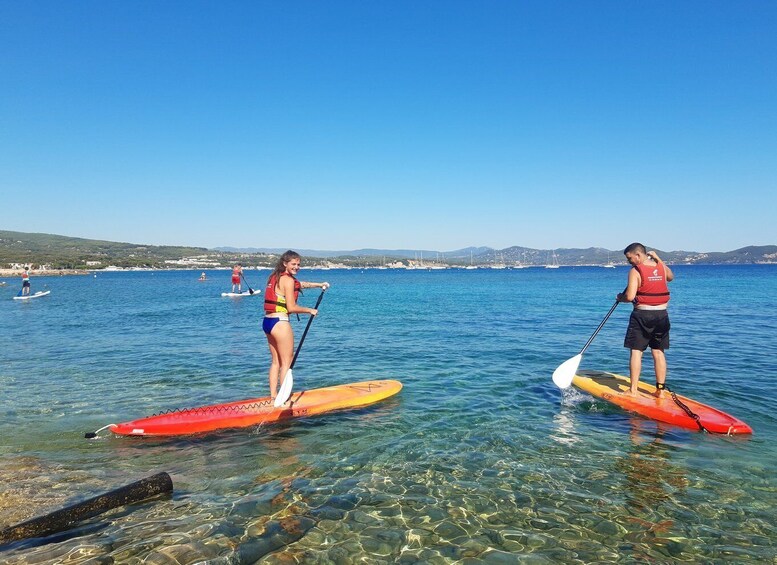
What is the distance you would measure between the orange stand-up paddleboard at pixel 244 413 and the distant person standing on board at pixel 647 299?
5.37 meters

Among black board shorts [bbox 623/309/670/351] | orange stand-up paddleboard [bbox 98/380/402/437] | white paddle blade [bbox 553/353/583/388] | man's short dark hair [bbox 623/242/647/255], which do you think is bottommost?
orange stand-up paddleboard [bbox 98/380/402/437]

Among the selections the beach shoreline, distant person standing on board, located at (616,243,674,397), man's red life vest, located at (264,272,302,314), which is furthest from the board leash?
the beach shoreline

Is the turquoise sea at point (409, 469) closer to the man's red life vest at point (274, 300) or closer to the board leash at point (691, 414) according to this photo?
the board leash at point (691, 414)

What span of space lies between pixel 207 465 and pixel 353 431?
2595 millimetres

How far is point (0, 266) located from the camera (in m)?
116

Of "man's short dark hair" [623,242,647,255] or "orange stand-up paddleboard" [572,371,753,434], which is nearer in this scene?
"orange stand-up paddleboard" [572,371,753,434]

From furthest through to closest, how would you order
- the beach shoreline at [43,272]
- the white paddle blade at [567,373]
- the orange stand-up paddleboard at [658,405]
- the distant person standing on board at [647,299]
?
the beach shoreline at [43,272], the white paddle blade at [567,373], the distant person standing on board at [647,299], the orange stand-up paddleboard at [658,405]

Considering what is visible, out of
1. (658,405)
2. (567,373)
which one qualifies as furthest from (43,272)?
(658,405)

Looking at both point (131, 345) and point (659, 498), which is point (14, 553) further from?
point (131, 345)

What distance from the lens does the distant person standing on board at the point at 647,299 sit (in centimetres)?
911

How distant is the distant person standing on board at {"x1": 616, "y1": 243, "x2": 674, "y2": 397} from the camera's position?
9109 millimetres

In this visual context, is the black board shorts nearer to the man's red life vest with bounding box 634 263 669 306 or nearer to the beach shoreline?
the man's red life vest with bounding box 634 263 669 306

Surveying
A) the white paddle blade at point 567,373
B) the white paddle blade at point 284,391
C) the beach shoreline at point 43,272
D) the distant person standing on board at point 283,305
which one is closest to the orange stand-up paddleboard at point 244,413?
the white paddle blade at point 284,391

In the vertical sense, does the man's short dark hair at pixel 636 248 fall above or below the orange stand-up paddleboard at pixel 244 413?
above
